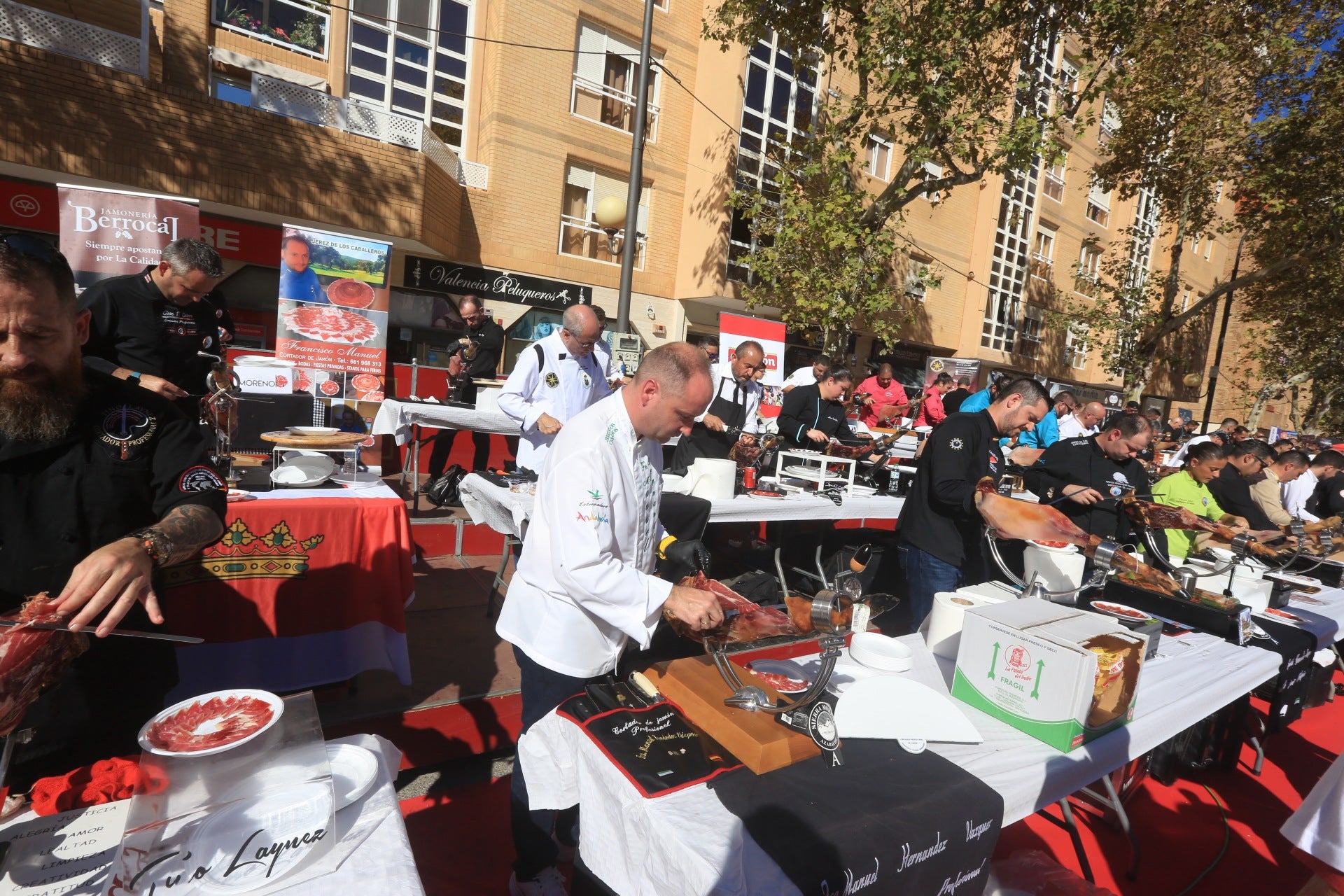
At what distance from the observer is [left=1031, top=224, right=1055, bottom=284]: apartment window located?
22.5 metres

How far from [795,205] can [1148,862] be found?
10152 millimetres

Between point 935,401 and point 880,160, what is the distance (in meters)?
9.56

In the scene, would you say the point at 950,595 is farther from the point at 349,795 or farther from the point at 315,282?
the point at 315,282

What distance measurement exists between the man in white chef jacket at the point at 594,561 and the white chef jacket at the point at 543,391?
232cm

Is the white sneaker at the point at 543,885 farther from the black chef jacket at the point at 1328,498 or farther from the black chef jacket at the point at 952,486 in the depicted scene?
the black chef jacket at the point at 1328,498

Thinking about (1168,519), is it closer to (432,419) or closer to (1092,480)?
(1092,480)

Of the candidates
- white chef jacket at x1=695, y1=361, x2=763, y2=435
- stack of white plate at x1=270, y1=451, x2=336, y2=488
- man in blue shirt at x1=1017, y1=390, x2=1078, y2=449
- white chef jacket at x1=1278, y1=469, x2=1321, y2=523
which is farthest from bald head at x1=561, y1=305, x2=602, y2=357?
white chef jacket at x1=1278, y1=469, x2=1321, y2=523

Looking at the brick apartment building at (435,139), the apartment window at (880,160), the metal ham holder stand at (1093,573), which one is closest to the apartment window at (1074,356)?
the brick apartment building at (435,139)

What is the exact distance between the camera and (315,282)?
680 cm

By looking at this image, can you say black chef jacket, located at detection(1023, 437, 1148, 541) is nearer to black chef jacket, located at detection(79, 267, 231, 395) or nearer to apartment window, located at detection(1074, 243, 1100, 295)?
black chef jacket, located at detection(79, 267, 231, 395)

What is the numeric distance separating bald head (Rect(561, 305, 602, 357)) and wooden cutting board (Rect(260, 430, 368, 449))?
1641 mm

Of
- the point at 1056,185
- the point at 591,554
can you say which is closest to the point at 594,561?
the point at 591,554

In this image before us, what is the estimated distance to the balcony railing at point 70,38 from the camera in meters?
7.94

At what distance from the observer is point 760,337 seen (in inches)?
407
